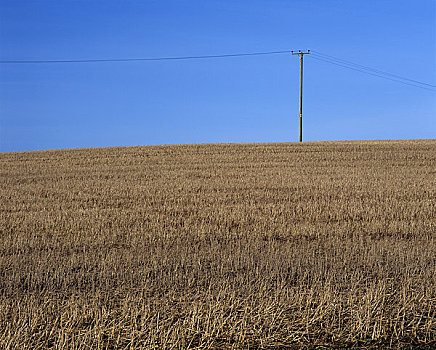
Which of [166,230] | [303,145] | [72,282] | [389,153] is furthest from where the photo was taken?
[303,145]

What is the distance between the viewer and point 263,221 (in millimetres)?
13141

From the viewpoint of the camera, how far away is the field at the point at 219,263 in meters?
5.71

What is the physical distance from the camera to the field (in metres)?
5.71

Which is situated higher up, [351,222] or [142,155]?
[142,155]

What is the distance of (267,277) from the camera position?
25.7 feet

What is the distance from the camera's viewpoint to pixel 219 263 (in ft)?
29.2

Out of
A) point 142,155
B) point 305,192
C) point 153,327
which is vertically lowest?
point 153,327

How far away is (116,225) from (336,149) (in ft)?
81.0

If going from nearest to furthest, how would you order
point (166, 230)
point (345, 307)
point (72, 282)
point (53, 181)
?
point (345, 307) < point (72, 282) < point (166, 230) < point (53, 181)

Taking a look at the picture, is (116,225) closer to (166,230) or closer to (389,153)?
(166,230)

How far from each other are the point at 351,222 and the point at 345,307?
693 cm

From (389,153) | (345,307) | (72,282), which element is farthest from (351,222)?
(389,153)

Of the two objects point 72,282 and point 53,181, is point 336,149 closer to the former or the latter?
point 53,181

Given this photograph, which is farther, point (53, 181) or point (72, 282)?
point (53, 181)
